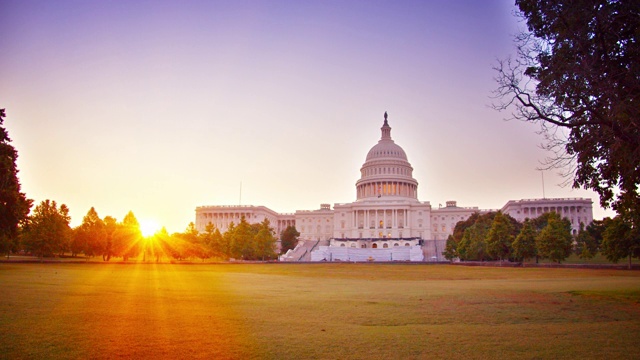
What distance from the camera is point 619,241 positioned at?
5016 centimetres

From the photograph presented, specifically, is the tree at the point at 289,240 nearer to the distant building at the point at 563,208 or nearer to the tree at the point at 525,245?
the distant building at the point at 563,208

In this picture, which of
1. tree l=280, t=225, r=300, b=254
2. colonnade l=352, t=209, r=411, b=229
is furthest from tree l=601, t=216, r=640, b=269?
colonnade l=352, t=209, r=411, b=229

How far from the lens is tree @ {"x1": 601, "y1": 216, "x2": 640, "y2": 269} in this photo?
4819cm

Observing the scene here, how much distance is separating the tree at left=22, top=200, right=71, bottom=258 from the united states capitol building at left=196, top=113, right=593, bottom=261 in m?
61.5

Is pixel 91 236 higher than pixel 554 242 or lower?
higher

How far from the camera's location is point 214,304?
16.4 metres

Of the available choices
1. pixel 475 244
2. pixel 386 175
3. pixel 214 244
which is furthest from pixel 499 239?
pixel 386 175

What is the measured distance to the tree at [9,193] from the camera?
38594mm

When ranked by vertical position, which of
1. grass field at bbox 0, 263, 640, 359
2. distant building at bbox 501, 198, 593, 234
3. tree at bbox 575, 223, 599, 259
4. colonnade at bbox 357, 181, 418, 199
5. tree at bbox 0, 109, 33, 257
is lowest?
grass field at bbox 0, 263, 640, 359

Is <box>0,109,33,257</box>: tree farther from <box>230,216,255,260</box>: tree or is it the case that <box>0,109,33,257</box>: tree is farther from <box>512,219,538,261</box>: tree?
<box>512,219,538,261</box>: tree

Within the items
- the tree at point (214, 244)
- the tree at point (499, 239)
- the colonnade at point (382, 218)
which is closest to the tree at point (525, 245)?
the tree at point (499, 239)

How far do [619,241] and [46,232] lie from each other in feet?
225

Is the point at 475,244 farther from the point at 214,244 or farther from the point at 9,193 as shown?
the point at 9,193

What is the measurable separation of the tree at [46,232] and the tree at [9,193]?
22.5 meters
